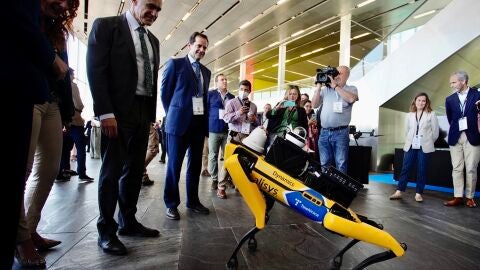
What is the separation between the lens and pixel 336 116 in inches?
124

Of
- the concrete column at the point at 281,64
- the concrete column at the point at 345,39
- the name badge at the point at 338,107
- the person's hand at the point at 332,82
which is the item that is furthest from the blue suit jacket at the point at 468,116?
the concrete column at the point at 281,64

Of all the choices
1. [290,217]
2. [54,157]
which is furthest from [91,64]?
[290,217]

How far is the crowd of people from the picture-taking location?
0.87m

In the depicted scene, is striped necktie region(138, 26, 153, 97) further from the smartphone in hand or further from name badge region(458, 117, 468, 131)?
name badge region(458, 117, 468, 131)

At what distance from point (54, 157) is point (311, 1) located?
390 inches

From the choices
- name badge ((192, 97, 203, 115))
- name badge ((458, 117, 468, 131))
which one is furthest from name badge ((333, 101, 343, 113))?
name badge ((458, 117, 468, 131))

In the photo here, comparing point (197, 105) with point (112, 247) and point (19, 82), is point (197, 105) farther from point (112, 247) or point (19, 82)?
point (19, 82)

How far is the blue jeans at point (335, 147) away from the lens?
3.08 meters

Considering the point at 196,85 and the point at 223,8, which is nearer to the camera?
the point at 196,85

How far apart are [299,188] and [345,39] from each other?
10427 millimetres

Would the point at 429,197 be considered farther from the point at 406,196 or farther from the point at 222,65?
the point at 222,65

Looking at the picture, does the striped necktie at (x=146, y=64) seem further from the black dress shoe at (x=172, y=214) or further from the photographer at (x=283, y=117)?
the photographer at (x=283, y=117)

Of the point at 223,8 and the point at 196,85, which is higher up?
the point at 223,8

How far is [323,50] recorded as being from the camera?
47.7 ft
